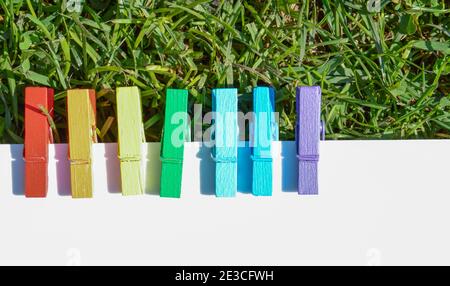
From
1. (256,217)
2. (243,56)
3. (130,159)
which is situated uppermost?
(243,56)

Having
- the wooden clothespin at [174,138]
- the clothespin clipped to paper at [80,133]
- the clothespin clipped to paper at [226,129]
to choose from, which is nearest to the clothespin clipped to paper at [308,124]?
the clothespin clipped to paper at [226,129]

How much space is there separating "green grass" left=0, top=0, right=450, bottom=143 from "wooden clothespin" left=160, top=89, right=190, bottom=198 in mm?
75

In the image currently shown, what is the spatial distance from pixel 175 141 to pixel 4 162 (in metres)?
0.40

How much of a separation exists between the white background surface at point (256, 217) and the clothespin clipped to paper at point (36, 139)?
0.18ft

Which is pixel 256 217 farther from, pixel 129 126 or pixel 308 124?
pixel 129 126

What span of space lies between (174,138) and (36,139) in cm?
30

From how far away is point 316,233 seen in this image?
4.86 ft

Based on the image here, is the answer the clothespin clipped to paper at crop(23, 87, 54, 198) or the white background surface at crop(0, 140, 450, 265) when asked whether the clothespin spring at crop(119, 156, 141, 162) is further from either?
the clothespin clipped to paper at crop(23, 87, 54, 198)

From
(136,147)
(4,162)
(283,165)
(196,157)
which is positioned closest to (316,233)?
(283,165)

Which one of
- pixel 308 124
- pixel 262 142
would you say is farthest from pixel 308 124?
pixel 262 142

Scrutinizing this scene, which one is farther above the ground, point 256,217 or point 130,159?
point 130,159

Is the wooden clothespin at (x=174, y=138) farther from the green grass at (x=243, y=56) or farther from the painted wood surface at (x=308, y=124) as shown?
the painted wood surface at (x=308, y=124)

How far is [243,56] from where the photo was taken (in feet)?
4.91

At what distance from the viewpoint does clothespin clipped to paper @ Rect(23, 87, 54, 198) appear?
1.40 meters
